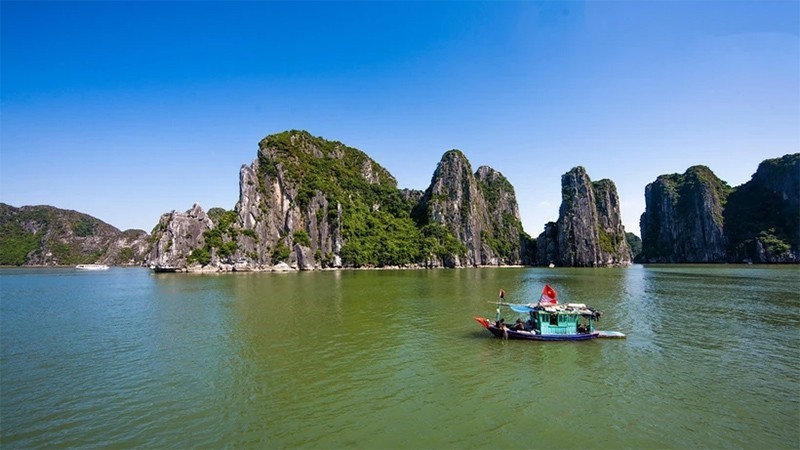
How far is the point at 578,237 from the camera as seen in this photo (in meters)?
170

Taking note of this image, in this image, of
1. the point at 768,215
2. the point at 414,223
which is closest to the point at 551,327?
the point at 414,223

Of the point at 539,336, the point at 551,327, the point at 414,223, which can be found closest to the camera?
the point at 539,336

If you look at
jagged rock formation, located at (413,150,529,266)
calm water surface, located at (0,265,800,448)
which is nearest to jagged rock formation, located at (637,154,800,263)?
jagged rock formation, located at (413,150,529,266)

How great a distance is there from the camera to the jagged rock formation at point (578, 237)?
168 m

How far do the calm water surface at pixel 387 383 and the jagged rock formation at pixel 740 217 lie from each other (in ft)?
526

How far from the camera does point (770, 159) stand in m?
167

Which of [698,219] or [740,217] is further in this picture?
[698,219]

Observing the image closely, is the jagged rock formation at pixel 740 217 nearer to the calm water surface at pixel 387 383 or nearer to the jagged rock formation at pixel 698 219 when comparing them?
the jagged rock formation at pixel 698 219

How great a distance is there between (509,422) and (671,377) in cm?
1109

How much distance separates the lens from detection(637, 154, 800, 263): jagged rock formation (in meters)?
151

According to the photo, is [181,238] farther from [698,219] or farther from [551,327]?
[698,219]

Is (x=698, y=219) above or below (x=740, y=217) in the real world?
above

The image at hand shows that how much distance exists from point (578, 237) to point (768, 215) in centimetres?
7657

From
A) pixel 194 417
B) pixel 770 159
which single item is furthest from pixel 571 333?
pixel 770 159
